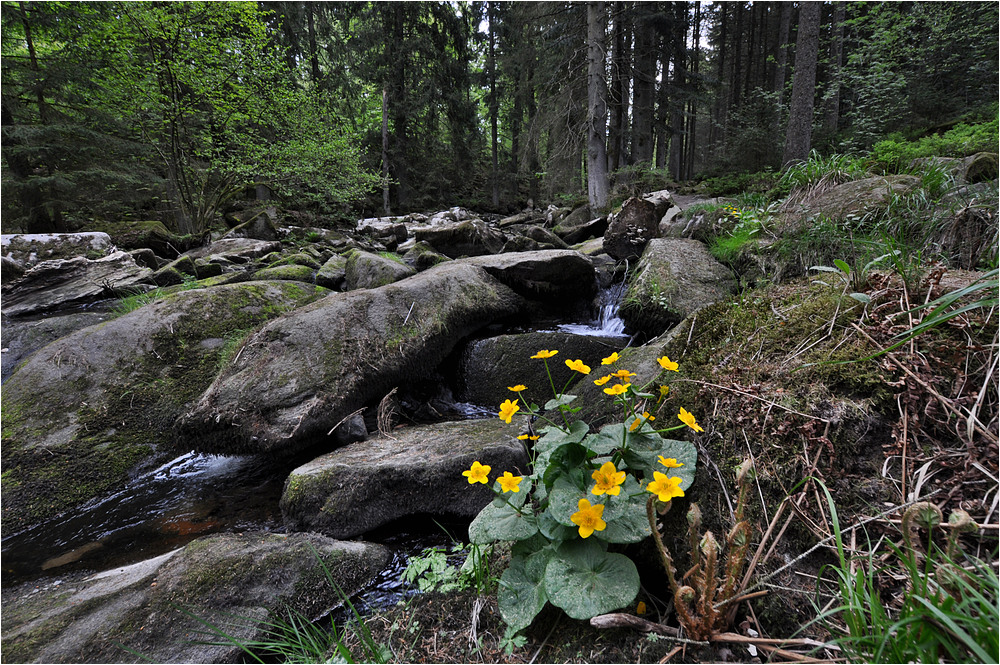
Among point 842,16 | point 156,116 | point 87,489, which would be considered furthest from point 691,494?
point 842,16

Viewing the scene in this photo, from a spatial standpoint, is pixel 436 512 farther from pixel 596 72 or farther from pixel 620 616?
pixel 596 72

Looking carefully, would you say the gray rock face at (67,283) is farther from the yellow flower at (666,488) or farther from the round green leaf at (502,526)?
the yellow flower at (666,488)

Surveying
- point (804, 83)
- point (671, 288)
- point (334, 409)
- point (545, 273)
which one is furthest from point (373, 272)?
point (804, 83)

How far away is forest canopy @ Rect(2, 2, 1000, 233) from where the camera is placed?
862 cm

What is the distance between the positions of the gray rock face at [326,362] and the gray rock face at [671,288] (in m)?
1.92

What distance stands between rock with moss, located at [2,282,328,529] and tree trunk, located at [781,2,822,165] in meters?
11.0

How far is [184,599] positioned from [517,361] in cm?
324

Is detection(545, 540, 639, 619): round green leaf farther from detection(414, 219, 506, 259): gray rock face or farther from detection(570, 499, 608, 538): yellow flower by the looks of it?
detection(414, 219, 506, 259): gray rock face

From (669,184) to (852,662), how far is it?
51.8ft

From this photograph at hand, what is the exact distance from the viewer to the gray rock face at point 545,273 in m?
5.62

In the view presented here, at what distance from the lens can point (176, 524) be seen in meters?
2.87

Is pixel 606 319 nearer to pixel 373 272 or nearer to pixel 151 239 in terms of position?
pixel 373 272

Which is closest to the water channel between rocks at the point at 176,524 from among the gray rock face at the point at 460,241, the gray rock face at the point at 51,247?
the gray rock face at the point at 51,247

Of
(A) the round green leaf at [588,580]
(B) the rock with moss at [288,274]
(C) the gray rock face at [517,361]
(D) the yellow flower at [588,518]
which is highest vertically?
(B) the rock with moss at [288,274]
